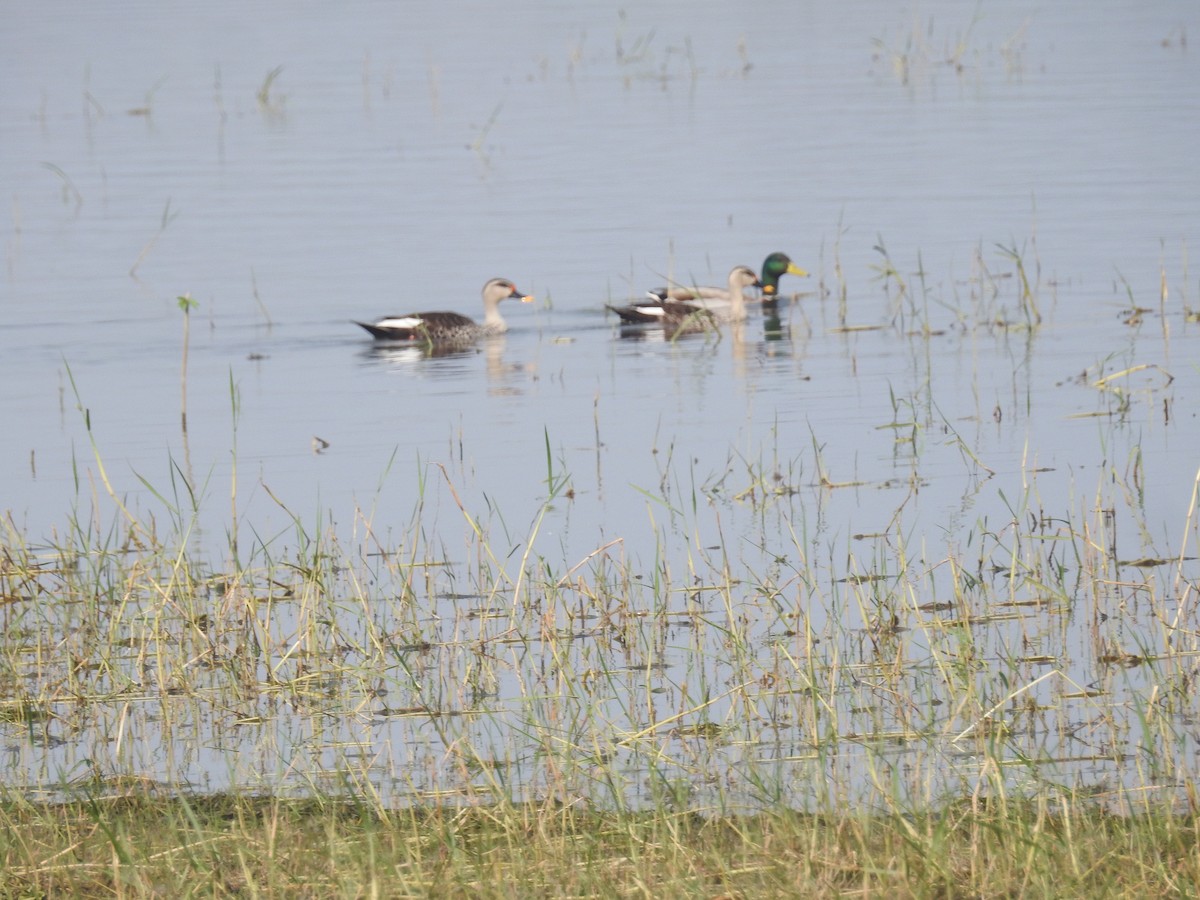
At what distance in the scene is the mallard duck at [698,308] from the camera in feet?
55.0

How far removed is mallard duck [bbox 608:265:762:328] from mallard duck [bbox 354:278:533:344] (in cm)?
103

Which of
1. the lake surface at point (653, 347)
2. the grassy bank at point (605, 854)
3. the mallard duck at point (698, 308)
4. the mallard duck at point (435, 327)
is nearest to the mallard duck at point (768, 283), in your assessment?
the mallard duck at point (698, 308)

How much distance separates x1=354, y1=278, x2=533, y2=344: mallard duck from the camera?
16125 millimetres

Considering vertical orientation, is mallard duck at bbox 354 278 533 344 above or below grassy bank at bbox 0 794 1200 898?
above

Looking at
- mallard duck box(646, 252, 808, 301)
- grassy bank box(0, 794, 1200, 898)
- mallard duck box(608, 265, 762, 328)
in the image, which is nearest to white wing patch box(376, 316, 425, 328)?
mallard duck box(608, 265, 762, 328)

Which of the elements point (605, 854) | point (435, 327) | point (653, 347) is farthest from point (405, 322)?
point (605, 854)

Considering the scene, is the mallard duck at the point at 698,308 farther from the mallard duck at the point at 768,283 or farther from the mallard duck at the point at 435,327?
the mallard duck at the point at 435,327

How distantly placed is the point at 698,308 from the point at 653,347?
0.54 metres

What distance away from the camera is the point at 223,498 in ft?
34.9

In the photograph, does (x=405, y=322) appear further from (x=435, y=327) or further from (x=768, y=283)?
(x=768, y=283)

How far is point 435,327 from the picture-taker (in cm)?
1623

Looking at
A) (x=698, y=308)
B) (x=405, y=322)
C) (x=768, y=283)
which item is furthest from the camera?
(x=768, y=283)

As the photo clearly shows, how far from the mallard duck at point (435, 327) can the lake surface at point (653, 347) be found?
0.69ft

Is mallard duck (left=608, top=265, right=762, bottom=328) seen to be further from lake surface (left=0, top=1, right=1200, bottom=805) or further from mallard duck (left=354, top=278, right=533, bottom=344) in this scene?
mallard duck (left=354, top=278, right=533, bottom=344)
